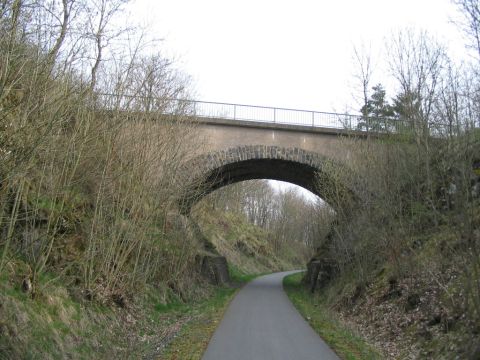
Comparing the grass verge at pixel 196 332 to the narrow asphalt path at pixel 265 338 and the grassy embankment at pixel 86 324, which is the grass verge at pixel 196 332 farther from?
the narrow asphalt path at pixel 265 338

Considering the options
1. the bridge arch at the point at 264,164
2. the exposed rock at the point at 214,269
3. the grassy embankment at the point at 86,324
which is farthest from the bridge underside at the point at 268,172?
the grassy embankment at the point at 86,324

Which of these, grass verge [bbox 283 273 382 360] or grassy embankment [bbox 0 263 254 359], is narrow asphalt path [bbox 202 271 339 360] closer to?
grass verge [bbox 283 273 382 360]

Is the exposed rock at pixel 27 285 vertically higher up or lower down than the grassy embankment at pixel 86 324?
higher up

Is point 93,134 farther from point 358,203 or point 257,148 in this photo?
point 257,148

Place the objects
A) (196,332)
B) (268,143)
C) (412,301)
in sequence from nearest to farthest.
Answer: (196,332) < (412,301) < (268,143)

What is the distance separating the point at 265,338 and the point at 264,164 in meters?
12.8

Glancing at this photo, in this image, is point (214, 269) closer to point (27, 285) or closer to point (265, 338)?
point (265, 338)

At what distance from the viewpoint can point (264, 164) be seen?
68.6 ft

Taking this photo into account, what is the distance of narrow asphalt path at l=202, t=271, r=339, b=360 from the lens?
7203mm

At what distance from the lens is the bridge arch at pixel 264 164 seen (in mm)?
17344

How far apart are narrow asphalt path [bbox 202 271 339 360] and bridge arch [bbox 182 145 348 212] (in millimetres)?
5110

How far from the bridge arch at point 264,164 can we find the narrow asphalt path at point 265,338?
16.8 feet

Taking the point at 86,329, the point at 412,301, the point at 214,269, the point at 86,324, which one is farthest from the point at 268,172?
the point at 86,329

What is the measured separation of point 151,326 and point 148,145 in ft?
13.6
